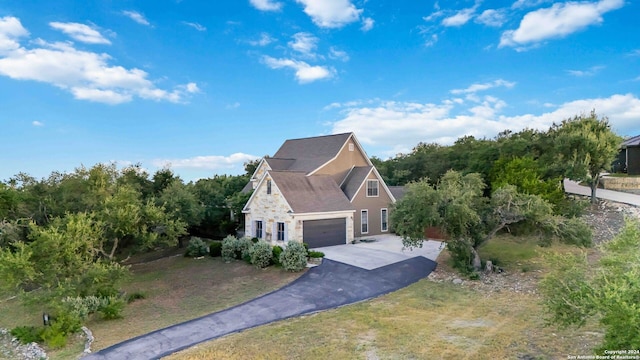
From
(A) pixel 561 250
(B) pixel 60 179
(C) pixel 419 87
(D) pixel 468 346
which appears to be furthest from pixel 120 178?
(A) pixel 561 250

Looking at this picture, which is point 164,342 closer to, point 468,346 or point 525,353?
point 468,346

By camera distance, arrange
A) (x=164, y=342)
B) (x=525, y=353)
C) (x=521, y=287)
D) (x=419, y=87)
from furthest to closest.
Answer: (x=419, y=87), (x=521, y=287), (x=164, y=342), (x=525, y=353)

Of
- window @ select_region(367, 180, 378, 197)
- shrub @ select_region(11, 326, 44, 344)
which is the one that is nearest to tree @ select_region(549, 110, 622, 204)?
window @ select_region(367, 180, 378, 197)

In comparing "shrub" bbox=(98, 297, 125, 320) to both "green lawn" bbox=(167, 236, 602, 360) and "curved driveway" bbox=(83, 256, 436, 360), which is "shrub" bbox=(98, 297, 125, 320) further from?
"green lawn" bbox=(167, 236, 602, 360)

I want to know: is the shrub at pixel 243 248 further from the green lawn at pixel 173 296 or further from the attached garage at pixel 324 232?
the attached garage at pixel 324 232

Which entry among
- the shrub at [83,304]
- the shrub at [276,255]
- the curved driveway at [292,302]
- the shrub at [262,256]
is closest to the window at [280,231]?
the shrub at [276,255]
